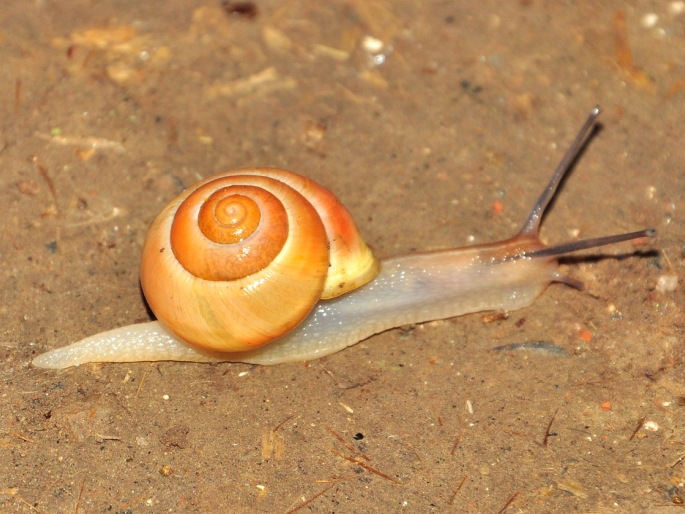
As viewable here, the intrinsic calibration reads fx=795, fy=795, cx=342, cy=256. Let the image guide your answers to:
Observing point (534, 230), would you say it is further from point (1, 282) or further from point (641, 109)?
point (1, 282)

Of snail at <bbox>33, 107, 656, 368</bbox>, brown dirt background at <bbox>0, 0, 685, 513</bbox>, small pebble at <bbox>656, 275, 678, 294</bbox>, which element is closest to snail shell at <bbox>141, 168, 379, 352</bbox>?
snail at <bbox>33, 107, 656, 368</bbox>

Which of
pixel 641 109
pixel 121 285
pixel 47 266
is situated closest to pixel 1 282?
pixel 47 266

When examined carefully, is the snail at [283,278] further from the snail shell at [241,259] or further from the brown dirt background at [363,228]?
the brown dirt background at [363,228]

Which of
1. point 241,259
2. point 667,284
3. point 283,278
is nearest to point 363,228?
point 283,278

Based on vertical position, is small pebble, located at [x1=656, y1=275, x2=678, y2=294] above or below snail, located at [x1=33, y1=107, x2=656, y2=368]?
above

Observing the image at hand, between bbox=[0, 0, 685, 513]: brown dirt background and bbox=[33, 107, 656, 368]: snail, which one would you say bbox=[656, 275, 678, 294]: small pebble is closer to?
bbox=[0, 0, 685, 513]: brown dirt background
